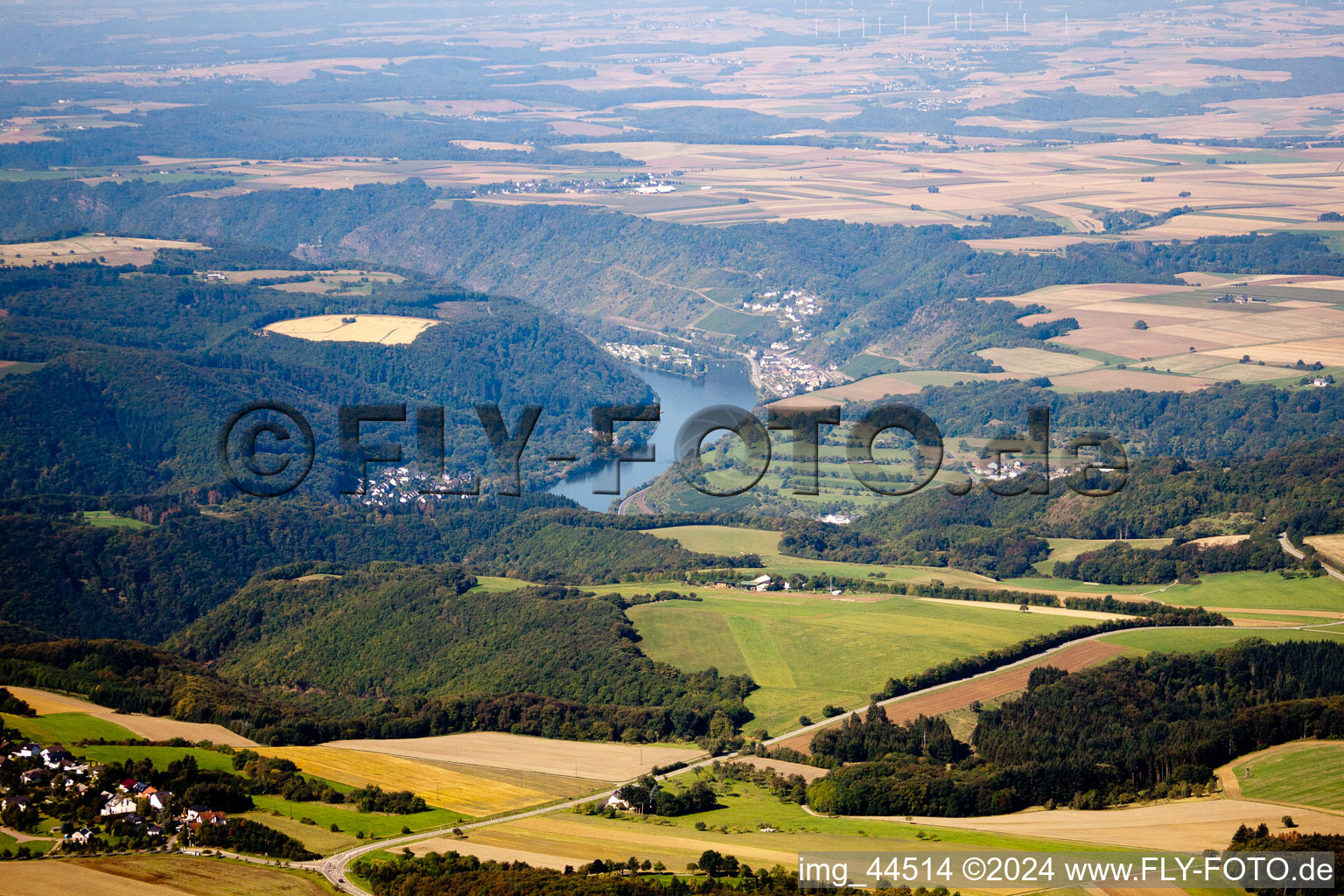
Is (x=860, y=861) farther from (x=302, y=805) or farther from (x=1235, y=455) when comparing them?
(x=1235, y=455)

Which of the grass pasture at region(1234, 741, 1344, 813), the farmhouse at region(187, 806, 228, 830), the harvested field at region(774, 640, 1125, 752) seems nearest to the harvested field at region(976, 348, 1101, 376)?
the harvested field at region(774, 640, 1125, 752)

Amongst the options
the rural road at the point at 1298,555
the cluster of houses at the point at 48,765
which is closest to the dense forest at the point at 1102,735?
the rural road at the point at 1298,555

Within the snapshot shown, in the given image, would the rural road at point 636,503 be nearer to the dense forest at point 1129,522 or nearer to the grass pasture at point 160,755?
the dense forest at point 1129,522

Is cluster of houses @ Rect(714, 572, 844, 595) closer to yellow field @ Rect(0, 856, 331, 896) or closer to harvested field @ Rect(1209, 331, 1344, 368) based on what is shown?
yellow field @ Rect(0, 856, 331, 896)

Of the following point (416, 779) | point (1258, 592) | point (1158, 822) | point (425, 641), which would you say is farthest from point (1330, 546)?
point (416, 779)

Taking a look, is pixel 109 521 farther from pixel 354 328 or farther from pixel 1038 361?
pixel 1038 361

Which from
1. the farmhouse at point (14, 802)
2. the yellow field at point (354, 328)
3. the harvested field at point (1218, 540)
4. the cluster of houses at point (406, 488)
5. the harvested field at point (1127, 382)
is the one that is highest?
the yellow field at point (354, 328)
